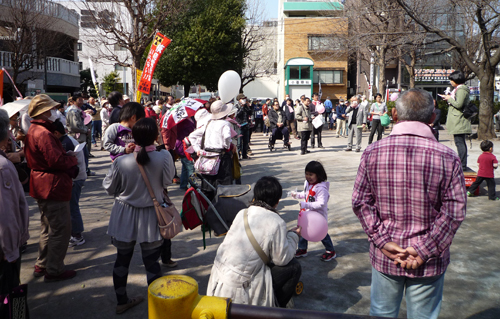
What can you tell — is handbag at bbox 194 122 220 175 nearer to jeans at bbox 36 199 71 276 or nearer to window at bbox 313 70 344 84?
jeans at bbox 36 199 71 276

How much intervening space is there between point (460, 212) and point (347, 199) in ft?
17.5

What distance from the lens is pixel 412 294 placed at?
245cm

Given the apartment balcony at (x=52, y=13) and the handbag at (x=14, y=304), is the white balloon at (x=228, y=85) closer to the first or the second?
the handbag at (x=14, y=304)

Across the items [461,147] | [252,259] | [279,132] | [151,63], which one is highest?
[151,63]

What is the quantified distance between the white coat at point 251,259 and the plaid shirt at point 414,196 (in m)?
0.65

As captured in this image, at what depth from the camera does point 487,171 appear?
6.88 meters

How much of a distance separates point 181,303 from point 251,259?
1250mm

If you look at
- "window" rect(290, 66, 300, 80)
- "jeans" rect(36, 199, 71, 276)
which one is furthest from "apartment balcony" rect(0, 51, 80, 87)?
"jeans" rect(36, 199, 71, 276)

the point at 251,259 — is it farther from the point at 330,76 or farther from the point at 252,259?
the point at 330,76

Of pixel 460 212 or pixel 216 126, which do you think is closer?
pixel 460 212

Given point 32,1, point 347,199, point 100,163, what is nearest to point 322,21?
point 32,1

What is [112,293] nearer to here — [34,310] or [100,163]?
[34,310]

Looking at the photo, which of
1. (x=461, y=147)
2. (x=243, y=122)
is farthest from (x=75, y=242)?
(x=243, y=122)

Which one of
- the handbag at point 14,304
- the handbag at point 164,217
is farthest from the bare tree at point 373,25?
the handbag at point 14,304
